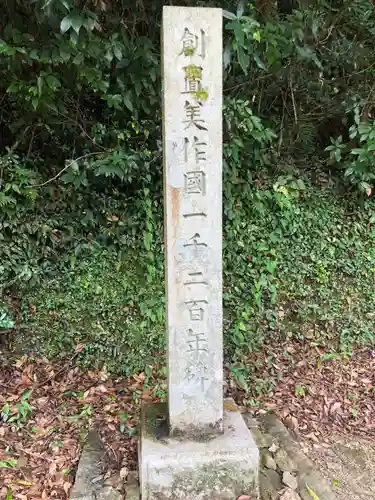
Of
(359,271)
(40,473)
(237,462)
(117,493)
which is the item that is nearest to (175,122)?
(237,462)

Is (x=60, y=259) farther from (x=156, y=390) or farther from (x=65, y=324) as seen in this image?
(x=156, y=390)

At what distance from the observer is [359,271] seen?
425cm

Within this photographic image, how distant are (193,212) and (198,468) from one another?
52.9 inches

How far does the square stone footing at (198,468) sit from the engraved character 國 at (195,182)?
137cm

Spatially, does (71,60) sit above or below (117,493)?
above

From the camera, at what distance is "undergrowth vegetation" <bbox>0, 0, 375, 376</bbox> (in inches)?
124

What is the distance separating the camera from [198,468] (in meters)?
2.29

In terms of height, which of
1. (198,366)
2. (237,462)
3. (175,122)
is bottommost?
(237,462)

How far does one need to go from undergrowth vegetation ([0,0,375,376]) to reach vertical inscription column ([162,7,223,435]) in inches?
33.2

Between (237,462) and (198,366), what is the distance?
54 cm

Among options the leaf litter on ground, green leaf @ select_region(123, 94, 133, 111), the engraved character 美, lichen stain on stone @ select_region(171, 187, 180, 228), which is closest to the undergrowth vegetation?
green leaf @ select_region(123, 94, 133, 111)

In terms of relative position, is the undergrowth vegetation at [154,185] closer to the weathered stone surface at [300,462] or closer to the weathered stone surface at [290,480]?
the weathered stone surface at [300,462]

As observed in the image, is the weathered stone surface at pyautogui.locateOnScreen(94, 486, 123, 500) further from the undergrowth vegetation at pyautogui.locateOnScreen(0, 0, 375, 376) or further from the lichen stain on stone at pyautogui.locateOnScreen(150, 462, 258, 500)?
the undergrowth vegetation at pyautogui.locateOnScreen(0, 0, 375, 376)

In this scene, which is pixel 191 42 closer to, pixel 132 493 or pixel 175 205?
pixel 175 205
